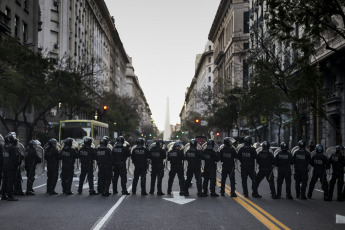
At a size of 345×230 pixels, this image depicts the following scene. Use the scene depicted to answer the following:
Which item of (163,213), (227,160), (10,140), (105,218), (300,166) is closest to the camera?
(105,218)

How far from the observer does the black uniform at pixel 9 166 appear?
42.4 feet

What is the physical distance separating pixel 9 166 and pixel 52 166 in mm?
2112

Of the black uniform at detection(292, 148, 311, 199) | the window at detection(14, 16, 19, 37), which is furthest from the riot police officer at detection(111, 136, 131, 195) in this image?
the window at detection(14, 16, 19, 37)

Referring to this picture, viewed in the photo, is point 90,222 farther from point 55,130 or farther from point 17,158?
point 55,130

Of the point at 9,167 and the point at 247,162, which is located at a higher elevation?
the point at 247,162

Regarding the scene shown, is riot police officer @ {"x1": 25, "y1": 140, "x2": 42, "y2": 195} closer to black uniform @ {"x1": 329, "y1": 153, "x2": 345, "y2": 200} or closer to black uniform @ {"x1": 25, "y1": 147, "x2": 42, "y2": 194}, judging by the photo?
black uniform @ {"x1": 25, "y1": 147, "x2": 42, "y2": 194}

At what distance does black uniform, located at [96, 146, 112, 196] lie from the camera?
47.8 feet

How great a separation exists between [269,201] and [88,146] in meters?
5.85

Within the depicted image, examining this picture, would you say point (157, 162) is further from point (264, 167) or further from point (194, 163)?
point (264, 167)

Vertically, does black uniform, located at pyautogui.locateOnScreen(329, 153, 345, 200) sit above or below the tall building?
below

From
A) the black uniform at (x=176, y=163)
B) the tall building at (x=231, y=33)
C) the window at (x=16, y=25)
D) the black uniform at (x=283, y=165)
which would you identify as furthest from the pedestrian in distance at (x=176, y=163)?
the tall building at (x=231, y=33)

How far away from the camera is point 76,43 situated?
191ft

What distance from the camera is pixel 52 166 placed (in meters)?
15.0

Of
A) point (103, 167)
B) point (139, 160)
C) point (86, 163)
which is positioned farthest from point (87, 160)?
point (139, 160)
